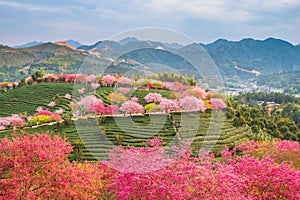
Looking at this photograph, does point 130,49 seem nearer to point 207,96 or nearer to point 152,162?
point 152,162

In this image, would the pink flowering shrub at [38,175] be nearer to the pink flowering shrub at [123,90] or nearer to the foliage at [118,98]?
the foliage at [118,98]

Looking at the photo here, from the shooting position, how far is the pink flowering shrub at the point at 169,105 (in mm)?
9492

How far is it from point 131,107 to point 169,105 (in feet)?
4.13

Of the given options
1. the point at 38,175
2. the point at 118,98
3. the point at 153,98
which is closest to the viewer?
the point at 38,175

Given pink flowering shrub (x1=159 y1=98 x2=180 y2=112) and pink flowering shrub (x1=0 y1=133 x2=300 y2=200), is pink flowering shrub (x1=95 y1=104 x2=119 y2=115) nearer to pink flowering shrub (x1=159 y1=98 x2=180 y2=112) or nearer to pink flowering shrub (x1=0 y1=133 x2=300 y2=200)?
pink flowering shrub (x1=159 y1=98 x2=180 y2=112)

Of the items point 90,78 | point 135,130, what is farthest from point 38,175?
point 90,78

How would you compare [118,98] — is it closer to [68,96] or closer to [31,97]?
[68,96]

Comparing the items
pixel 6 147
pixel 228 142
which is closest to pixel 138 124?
pixel 6 147

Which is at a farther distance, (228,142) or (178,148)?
(228,142)

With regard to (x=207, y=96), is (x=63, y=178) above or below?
below

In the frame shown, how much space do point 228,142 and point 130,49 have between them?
1138cm

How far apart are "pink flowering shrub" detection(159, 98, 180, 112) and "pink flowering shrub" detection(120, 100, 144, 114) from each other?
0.66 m

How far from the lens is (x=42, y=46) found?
464ft

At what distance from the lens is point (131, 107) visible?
8945 mm
